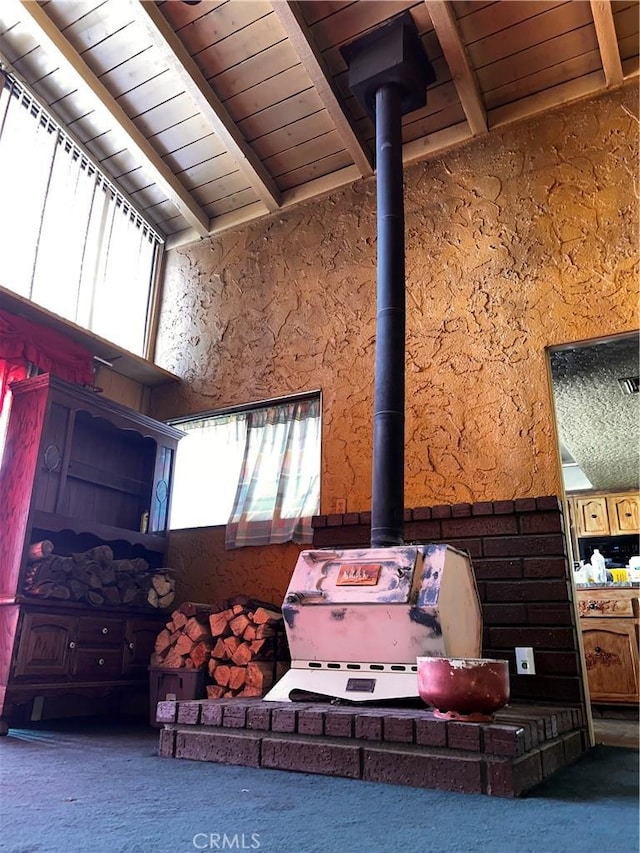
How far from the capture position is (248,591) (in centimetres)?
350

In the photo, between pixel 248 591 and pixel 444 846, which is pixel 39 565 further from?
A: pixel 444 846

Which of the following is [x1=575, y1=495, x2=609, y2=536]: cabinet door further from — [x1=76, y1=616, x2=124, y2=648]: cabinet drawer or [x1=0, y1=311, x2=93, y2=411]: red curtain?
[x1=0, y1=311, x2=93, y2=411]: red curtain

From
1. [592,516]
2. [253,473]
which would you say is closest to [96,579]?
[253,473]

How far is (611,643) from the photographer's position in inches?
150

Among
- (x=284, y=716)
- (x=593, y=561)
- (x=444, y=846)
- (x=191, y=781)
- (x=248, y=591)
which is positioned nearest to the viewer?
(x=444, y=846)

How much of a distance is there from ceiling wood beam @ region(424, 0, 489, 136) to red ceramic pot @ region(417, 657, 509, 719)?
3.05 metres

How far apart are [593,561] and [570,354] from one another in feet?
7.17

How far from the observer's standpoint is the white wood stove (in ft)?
6.89

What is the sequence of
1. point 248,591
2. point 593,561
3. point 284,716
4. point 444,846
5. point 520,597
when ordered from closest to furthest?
point 444,846
point 284,716
point 520,597
point 248,591
point 593,561

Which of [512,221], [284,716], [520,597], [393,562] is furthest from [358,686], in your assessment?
[512,221]

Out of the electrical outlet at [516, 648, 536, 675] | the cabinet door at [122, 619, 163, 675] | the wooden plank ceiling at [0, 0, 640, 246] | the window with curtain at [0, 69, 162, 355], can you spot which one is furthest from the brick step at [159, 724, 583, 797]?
the wooden plank ceiling at [0, 0, 640, 246]

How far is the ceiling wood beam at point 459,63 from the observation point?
10.3ft

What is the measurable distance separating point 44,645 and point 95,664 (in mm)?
316

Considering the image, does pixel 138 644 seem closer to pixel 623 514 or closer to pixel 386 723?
pixel 386 723
